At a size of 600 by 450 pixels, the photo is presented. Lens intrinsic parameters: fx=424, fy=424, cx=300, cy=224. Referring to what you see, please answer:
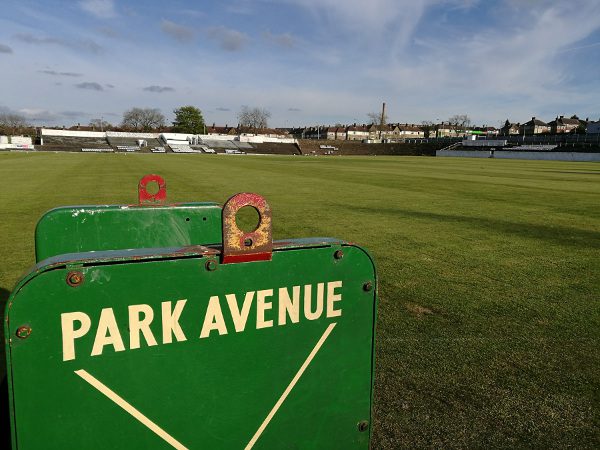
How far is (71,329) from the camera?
45.5 inches

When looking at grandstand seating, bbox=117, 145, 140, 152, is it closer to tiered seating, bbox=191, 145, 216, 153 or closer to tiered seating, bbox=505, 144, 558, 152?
tiered seating, bbox=191, 145, 216, 153

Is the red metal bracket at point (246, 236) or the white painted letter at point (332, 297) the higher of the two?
the red metal bracket at point (246, 236)

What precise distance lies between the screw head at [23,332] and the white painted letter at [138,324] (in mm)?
249

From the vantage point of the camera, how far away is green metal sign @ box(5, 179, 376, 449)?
1138 millimetres

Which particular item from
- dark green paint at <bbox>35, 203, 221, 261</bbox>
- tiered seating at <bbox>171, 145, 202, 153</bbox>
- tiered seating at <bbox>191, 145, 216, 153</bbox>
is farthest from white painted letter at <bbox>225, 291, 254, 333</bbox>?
tiered seating at <bbox>191, 145, 216, 153</bbox>

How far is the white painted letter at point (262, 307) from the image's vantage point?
1375mm

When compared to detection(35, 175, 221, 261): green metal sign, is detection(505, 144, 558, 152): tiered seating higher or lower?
higher

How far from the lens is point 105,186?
14.3 metres

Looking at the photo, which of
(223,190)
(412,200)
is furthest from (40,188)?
(412,200)

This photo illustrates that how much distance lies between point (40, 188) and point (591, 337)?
14.7 meters

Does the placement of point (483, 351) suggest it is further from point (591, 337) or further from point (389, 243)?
point (389, 243)

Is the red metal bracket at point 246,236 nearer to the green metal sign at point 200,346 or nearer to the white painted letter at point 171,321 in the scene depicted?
the green metal sign at point 200,346

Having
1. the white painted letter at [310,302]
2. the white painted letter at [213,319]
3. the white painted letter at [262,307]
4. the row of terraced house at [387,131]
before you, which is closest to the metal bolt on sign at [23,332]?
the white painted letter at [213,319]

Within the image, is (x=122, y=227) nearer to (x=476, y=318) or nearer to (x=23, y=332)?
(x=23, y=332)
